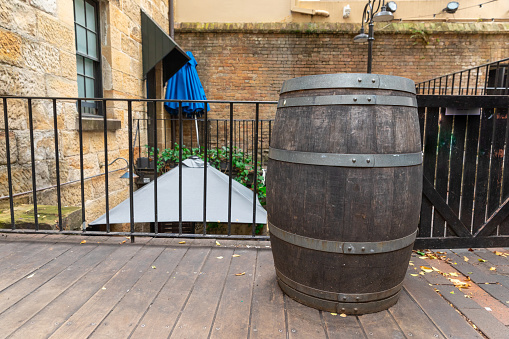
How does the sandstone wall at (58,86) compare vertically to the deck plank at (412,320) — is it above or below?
above

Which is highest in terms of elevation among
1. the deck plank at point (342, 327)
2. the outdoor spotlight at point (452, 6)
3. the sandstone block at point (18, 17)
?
the outdoor spotlight at point (452, 6)

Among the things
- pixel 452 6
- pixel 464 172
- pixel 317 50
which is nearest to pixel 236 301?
pixel 464 172

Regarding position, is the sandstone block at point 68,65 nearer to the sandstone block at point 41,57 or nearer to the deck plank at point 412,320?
the sandstone block at point 41,57

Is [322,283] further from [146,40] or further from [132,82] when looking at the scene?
[146,40]

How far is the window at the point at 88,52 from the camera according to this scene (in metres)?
4.77

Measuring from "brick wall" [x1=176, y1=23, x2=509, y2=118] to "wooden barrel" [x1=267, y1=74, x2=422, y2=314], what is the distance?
24.1 ft

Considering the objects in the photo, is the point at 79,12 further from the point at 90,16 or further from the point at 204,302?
the point at 204,302

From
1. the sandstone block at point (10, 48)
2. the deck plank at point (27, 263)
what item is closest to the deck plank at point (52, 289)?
the deck plank at point (27, 263)

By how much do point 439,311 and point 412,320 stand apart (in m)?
0.19

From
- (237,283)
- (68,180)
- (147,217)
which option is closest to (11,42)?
(68,180)

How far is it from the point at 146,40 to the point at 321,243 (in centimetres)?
619

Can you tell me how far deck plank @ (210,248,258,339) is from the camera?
151cm

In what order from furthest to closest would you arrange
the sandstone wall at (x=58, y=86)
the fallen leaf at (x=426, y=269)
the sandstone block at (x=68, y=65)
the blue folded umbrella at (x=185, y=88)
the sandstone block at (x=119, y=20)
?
1. the blue folded umbrella at (x=185, y=88)
2. the sandstone block at (x=119, y=20)
3. the sandstone block at (x=68, y=65)
4. the sandstone wall at (x=58, y=86)
5. the fallen leaf at (x=426, y=269)

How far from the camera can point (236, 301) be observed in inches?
69.6
